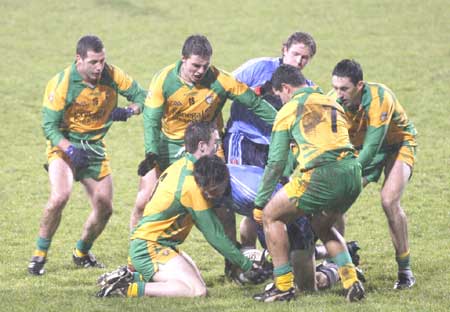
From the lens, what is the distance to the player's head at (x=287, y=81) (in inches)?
352

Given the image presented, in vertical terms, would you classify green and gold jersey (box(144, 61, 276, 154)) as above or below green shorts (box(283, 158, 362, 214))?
above

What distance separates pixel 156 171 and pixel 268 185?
233cm

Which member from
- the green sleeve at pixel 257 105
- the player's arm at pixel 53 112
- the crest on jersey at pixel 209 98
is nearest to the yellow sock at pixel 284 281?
the green sleeve at pixel 257 105

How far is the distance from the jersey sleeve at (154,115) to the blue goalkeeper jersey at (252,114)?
0.96 meters

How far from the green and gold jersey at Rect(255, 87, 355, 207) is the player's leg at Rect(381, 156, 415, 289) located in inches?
48.8

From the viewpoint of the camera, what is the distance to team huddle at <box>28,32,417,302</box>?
877 cm

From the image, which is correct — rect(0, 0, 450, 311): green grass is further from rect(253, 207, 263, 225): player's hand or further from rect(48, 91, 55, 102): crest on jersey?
rect(48, 91, 55, 102): crest on jersey

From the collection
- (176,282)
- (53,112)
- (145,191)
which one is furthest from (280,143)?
(53,112)

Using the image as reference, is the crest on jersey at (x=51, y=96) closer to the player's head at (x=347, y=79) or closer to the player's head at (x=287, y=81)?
the player's head at (x=287, y=81)

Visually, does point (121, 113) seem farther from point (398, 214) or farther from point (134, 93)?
point (398, 214)

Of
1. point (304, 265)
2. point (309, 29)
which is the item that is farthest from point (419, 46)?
point (304, 265)

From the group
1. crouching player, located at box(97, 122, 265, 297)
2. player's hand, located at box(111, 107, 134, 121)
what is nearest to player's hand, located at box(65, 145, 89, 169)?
player's hand, located at box(111, 107, 134, 121)

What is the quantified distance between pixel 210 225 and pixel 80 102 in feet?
9.12

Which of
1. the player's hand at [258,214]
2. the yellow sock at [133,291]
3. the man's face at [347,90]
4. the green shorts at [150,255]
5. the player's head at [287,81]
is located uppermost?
the player's head at [287,81]
